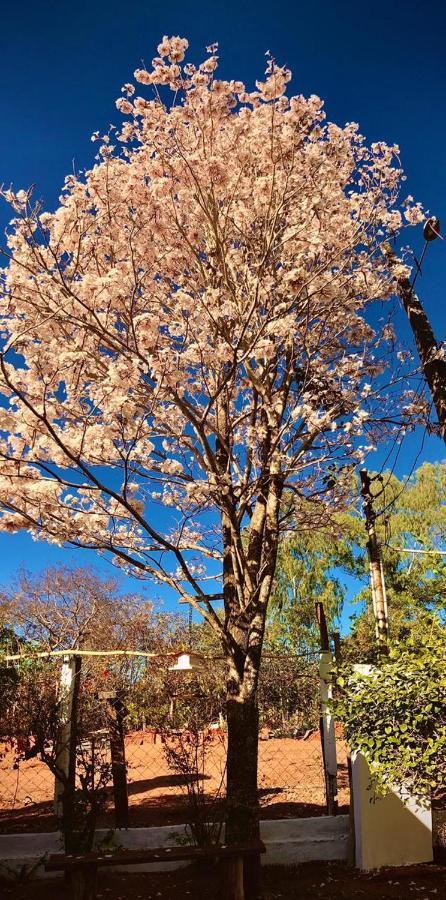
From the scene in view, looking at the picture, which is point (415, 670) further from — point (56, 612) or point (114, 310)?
point (56, 612)

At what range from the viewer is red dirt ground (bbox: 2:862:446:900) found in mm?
4020

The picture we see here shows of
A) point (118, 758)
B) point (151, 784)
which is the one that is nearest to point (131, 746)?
point (151, 784)

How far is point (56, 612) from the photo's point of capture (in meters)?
18.4

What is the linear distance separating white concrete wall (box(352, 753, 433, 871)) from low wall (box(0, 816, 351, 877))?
225 millimetres

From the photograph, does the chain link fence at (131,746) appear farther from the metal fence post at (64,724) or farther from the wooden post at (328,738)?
the wooden post at (328,738)

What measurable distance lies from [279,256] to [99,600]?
15.8m

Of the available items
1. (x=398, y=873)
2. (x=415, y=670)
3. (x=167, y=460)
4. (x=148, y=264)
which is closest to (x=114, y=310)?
(x=148, y=264)

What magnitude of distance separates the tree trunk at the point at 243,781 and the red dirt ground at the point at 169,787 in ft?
3.42

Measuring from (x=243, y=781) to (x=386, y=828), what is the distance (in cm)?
123

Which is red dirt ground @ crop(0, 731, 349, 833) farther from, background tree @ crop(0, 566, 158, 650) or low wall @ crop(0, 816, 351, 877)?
background tree @ crop(0, 566, 158, 650)

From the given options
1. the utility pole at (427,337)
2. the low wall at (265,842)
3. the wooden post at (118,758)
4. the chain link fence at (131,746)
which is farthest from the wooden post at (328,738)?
the utility pole at (427,337)

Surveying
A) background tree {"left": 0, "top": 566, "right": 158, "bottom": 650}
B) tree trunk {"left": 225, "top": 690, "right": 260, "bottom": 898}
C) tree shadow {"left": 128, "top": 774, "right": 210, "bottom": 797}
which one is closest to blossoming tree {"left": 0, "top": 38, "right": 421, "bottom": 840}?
tree trunk {"left": 225, "top": 690, "right": 260, "bottom": 898}

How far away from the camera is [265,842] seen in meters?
4.59

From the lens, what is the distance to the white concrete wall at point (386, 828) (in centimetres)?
443
